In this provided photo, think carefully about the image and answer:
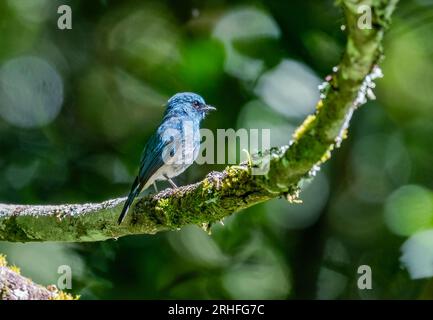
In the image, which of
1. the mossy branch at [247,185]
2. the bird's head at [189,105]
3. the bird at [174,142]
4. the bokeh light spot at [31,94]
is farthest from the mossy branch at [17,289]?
the bokeh light spot at [31,94]

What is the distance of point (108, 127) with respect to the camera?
24.7ft

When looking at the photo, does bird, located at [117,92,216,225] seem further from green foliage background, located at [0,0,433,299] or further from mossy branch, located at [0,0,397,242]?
mossy branch, located at [0,0,397,242]

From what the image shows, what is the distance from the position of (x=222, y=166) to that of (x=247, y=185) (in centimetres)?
413

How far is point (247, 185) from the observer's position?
3.43 metres

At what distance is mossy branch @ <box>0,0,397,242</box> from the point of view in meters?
2.64

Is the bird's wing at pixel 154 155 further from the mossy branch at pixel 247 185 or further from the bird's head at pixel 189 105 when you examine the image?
the mossy branch at pixel 247 185

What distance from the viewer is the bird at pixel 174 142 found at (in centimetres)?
573

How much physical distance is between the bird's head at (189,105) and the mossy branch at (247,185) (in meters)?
2.08

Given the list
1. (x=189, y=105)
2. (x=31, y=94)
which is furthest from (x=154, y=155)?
(x=31, y=94)

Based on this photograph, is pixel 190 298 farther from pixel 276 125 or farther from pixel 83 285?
pixel 276 125

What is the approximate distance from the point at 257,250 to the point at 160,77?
195 centimetres

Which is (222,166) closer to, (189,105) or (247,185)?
(189,105)

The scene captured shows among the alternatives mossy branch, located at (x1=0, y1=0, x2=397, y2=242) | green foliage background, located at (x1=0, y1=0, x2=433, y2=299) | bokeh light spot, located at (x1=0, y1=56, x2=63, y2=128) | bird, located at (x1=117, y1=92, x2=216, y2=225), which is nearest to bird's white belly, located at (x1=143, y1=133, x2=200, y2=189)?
bird, located at (x1=117, y1=92, x2=216, y2=225)
